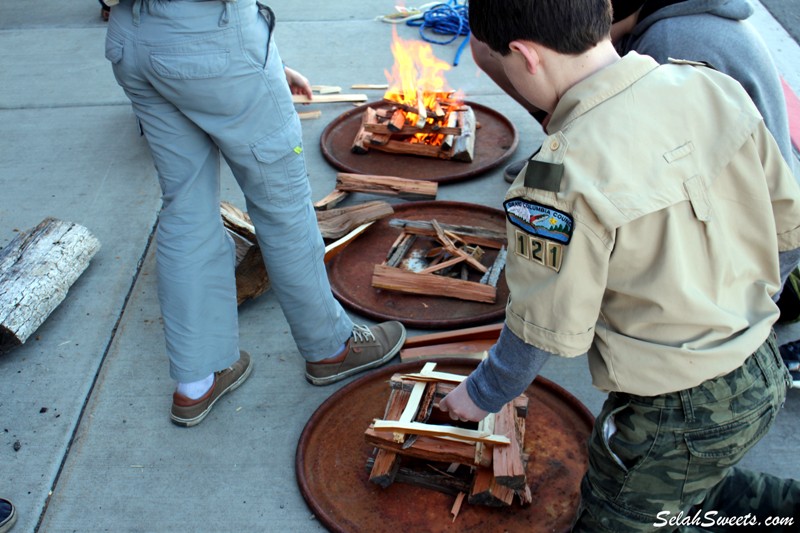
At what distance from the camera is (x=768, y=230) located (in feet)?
5.25

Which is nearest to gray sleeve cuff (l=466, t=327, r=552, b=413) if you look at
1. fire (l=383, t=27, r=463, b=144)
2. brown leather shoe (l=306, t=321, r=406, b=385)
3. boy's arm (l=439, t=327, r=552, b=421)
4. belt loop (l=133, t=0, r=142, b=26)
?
boy's arm (l=439, t=327, r=552, b=421)

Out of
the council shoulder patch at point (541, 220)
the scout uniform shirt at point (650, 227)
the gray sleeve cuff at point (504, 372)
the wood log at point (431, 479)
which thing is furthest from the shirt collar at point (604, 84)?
the wood log at point (431, 479)

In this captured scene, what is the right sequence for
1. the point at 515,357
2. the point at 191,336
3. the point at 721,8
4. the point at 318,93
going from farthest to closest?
the point at 318,93
the point at 191,336
the point at 721,8
the point at 515,357

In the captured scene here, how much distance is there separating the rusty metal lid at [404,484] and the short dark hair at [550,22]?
4.95 feet

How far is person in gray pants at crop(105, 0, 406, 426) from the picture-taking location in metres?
2.16

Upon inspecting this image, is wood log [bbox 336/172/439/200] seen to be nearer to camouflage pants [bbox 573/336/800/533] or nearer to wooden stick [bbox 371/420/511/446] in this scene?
wooden stick [bbox 371/420/511/446]

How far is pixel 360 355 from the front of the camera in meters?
2.96

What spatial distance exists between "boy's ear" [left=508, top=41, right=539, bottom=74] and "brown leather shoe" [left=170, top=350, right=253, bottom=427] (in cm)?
184

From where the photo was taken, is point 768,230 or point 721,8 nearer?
point 768,230

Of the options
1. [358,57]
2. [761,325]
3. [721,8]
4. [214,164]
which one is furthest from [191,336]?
[358,57]

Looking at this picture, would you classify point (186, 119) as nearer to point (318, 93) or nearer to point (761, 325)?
point (761, 325)

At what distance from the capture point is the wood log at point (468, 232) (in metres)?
3.67

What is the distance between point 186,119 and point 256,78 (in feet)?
0.96

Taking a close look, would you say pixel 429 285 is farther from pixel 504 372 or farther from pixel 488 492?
pixel 504 372
